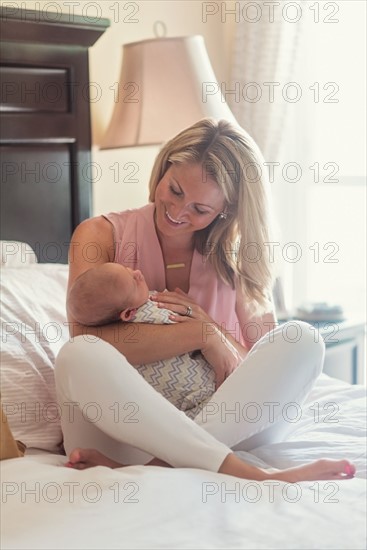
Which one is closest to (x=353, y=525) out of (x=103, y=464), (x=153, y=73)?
(x=103, y=464)

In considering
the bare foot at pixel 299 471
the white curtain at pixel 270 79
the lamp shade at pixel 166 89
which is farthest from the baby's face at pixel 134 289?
the white curtain at pixel 270 79

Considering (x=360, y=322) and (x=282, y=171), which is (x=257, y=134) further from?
(x=360, y=322)

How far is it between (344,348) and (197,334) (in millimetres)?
1112

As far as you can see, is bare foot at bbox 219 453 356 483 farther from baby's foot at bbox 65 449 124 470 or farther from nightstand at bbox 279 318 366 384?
nightstand at bbox 279 318 366 384

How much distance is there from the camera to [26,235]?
2.48 meters

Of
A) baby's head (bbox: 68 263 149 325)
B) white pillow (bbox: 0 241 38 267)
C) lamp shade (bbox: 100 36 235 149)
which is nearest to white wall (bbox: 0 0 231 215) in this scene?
lamp shade (bbox: 100 36 235 149)

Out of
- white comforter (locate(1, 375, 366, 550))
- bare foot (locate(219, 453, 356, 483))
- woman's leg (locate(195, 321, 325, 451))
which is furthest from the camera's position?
woman's leg (locate(195, 321, 325, 451))

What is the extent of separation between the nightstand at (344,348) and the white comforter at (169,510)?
3.73 feet

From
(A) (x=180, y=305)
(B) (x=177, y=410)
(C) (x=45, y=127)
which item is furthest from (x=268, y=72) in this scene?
(B) (x=177, y=410)

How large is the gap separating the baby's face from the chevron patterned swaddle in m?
0.03

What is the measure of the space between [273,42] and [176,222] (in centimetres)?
133

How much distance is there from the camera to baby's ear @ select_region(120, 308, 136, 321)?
5.72 ft

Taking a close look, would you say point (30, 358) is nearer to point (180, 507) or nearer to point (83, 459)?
point (83, 459)

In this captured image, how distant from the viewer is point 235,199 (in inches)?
76.6
